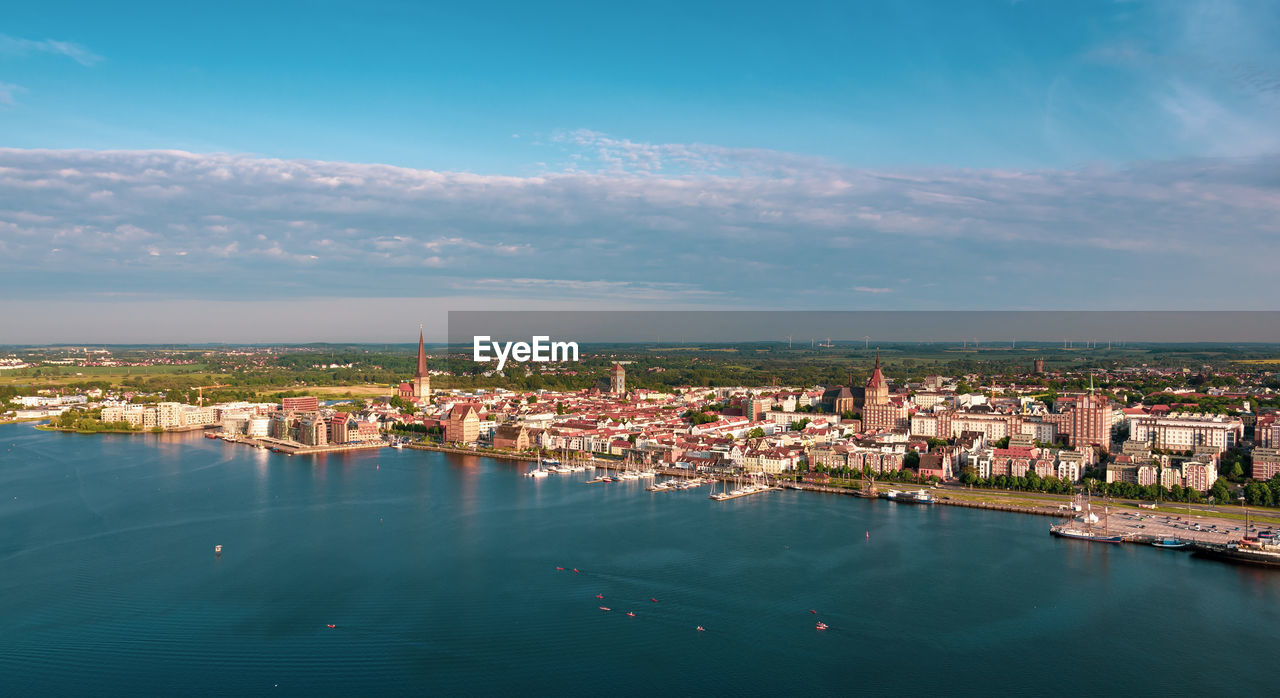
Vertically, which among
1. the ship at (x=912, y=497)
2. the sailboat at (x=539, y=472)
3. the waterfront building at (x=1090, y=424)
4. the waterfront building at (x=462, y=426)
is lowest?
the sailboat at (x=539, y=472)

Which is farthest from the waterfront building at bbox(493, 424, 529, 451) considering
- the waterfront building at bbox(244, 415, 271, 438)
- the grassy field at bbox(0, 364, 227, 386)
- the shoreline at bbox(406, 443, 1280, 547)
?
the grassy field at bbox(0, 364, 227, 386)

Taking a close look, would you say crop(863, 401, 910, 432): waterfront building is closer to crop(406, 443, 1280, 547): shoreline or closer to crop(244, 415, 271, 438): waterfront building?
crop(406, 443, 1280, 547): shoreline

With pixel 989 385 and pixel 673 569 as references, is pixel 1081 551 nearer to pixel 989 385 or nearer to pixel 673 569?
pixel 673 569

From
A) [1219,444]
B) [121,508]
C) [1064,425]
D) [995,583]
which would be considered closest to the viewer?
[995,583]

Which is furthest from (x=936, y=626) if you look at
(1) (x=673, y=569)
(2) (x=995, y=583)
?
(1) (x=673, y=569)

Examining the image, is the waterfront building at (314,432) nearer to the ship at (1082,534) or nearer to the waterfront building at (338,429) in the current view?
the waterfront building at (338,429)

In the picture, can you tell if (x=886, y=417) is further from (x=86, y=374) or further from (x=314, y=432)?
(x=86, y=374)

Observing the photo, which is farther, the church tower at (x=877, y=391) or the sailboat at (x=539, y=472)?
the church tower at (x=877, y=391)

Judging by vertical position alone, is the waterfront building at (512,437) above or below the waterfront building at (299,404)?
below

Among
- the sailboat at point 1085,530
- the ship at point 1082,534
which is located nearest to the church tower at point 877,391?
the sailboat at point 1085,530
